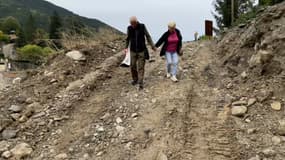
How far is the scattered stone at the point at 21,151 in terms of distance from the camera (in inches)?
281

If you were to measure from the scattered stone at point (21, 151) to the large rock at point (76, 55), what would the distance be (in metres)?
3.66

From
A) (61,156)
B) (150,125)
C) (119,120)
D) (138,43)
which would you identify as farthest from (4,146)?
(138,43)

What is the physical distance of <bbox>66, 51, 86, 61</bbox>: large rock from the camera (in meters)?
10.6

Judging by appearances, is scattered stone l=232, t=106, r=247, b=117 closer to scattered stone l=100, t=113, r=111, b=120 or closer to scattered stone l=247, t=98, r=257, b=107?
scattered stone l=247, t=98, r=257, b=107

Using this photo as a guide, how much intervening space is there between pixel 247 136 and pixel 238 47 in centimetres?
351

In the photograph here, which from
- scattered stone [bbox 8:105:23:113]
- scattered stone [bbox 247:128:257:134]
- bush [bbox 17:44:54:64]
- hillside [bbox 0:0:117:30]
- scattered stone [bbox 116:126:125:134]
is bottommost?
scattered stone [bbox 116:126:125:134]

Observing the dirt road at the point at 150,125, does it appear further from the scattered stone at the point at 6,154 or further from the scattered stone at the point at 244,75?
the scattered stone at the point at 244,75

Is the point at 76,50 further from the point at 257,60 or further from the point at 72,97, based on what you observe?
the point at 257,60

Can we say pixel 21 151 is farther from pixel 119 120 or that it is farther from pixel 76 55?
pixel 76 55

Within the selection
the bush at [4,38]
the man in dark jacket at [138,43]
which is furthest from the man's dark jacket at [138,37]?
the bush at [4,38]

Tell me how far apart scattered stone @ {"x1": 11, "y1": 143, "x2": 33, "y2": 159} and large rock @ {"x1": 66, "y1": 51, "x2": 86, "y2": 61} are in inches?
144

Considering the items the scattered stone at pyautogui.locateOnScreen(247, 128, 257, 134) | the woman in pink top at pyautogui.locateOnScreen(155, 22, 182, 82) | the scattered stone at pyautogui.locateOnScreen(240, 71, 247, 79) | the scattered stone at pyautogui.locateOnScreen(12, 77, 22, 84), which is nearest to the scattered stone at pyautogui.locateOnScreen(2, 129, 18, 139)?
the scattered stone at pyautogui.locateOnScreen(12, 77, 22, 84)

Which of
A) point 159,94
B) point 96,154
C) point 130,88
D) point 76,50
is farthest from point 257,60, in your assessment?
point 76,50

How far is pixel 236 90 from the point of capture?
26.5 feet
